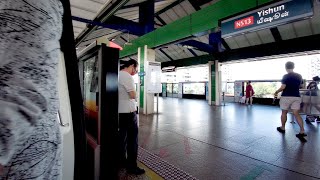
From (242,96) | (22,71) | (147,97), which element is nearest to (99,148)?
(22,71)

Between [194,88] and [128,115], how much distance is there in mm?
13943

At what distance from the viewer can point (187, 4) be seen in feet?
28.8

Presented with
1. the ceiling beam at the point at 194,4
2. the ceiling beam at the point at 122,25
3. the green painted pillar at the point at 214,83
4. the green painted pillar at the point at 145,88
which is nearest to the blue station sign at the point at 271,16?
the green painted pillar at the point at 145,88

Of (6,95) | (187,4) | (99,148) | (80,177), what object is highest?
(187,4)

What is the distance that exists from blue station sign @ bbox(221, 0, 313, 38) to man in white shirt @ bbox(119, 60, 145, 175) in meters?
2.53

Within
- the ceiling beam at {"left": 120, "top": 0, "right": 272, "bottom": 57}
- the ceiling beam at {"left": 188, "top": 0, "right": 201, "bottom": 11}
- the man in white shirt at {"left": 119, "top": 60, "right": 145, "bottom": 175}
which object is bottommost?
the man in white shirt at {"left": 119, "top": 60, "right": 145, "bottom": 175}

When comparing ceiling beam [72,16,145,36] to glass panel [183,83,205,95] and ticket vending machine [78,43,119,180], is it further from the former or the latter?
glass panel [183,83,205,95]

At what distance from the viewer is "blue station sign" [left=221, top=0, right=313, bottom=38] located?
300cm

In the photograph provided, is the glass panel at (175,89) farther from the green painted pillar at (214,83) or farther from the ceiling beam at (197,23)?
the ceiling beam at (197,23)

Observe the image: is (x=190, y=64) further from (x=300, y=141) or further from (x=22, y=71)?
(x=22, y=71)

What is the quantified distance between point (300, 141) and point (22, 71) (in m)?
4.52

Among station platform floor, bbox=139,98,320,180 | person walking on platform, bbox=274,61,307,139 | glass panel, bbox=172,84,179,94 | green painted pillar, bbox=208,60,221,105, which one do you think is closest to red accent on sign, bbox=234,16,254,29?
person walking on platform, bbox=274,61,307,139

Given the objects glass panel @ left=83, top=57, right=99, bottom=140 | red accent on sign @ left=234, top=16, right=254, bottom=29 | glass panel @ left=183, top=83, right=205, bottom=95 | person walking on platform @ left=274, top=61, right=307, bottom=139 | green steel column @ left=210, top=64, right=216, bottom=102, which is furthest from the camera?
glass panel @ left=183, top=83, right=205, bottom=95

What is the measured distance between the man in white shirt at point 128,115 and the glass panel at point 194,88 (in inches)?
519
